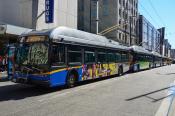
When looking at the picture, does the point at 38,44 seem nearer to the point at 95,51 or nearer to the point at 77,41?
the point at 77,41

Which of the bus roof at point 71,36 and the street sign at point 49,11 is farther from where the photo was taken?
the street sign at point 49,11

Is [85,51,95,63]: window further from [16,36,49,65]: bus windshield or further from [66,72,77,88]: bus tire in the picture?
A: [16,36,49,65]: bus windshield

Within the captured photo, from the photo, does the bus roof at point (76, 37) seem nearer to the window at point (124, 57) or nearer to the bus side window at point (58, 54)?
the bus side window at point (58, 54)

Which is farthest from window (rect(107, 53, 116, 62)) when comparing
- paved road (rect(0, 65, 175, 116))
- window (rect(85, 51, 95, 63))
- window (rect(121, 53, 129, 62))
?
paved road (rect(0, 65, 175, 116))

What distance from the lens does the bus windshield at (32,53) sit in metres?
12.3

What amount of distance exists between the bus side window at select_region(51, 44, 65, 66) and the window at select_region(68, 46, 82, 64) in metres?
0.70

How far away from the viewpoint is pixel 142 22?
94500 mm

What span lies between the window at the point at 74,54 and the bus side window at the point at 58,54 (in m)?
0.70

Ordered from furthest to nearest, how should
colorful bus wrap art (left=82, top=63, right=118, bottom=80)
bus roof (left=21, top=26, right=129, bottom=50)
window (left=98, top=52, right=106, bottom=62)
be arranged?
window (left=98, top=52, right=106, bottom=62), colorful bus wrap art (left=82, top=63, right=118, bottom=80), bus roof (left=21, top=26, right=129, bottom=50)

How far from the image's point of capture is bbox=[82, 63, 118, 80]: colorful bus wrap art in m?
16.0

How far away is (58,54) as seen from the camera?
42.1 feet

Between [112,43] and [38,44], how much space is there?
980 centimetres

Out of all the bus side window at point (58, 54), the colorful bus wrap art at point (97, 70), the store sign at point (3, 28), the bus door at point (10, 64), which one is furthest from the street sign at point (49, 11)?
the bus side window at point (58, 54)

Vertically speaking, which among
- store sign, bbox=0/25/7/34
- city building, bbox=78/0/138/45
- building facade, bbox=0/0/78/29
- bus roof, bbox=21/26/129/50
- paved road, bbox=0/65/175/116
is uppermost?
city building, bbox=78/0/138/45
